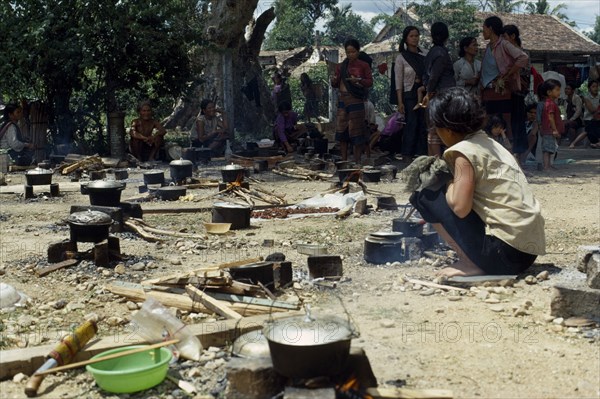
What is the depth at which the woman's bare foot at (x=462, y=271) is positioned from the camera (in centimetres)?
517

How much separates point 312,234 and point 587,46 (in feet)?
76.3

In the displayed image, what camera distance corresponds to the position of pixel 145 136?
14867mm

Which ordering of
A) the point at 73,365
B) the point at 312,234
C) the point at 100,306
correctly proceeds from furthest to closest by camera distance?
1. the point at 312,234
2. the point at 100,306
3. the point at 73,365

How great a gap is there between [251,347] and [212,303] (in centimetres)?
91

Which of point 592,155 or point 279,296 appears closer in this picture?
point 279,296

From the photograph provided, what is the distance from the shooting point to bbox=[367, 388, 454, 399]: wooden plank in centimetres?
300

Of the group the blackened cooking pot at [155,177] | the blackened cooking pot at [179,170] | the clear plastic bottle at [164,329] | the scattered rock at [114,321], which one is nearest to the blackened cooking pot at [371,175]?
the blackened cooking pot at [179,170]

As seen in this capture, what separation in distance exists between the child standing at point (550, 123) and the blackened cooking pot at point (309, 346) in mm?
9679

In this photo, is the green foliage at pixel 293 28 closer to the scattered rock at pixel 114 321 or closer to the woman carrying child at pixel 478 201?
the woman carrying child at pixel 478 201

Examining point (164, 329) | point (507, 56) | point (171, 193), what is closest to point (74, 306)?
point (164, 329)

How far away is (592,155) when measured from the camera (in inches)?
605

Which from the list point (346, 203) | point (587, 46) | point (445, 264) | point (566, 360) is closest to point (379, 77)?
point (587, 46)

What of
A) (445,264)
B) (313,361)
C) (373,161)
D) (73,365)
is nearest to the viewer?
(313,361)

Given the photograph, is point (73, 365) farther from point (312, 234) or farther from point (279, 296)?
point (312, 234)
